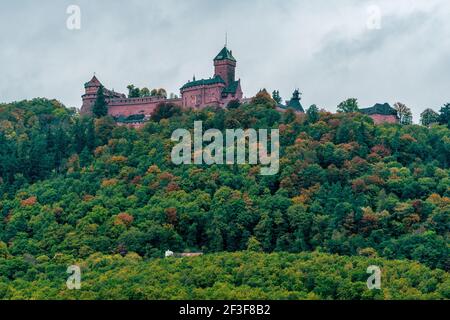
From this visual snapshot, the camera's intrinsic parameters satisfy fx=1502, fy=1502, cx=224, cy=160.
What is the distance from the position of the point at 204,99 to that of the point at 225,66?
15.1 feet

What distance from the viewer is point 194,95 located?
381ft

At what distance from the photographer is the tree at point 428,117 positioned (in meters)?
116

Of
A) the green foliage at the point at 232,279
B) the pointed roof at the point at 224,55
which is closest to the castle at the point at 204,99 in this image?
the pointed roof at the point at 224,55

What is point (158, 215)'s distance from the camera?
289 ft

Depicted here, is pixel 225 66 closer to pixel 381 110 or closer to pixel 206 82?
pixel 206 82

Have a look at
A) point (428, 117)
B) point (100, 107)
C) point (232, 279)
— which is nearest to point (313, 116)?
point (428, 117)

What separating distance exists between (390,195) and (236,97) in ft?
93.0

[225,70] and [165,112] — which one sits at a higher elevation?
[225,70]

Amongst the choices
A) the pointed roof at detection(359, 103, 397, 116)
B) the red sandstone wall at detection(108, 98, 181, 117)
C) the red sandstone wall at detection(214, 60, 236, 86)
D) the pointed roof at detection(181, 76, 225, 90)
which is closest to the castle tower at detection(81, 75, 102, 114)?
the red sandstone wall at detection(108, 98, 181, 117)

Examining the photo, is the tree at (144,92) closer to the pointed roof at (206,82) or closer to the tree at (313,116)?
the pointed roof at (206,82)

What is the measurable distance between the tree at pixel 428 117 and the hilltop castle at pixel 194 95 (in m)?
14.3
